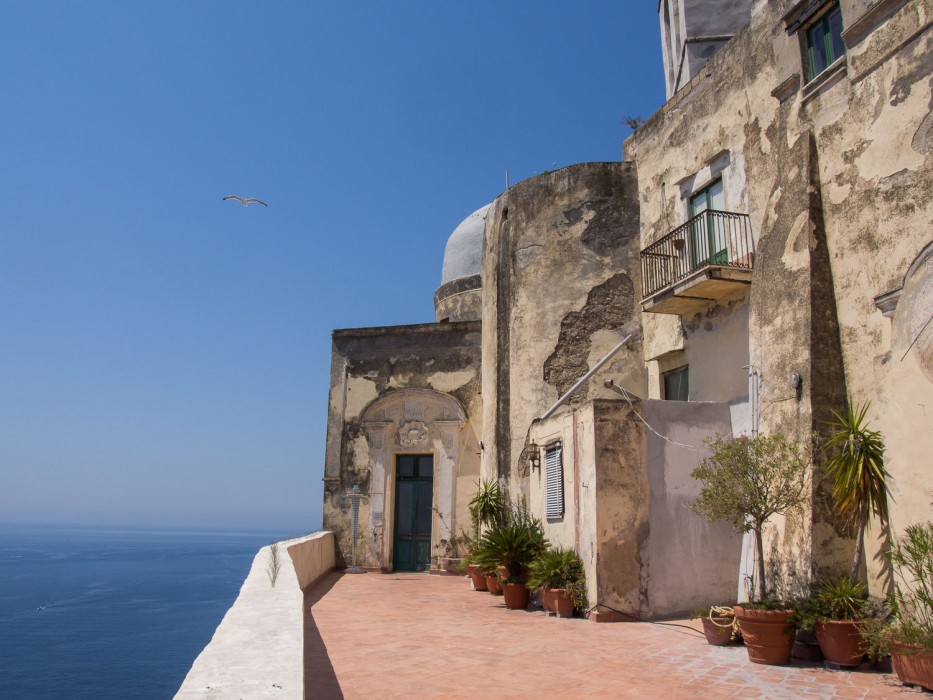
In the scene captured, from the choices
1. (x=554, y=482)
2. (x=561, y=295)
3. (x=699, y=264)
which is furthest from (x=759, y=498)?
(x=561, y=295)

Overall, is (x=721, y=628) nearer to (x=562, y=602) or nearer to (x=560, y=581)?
(x=562, y=602)

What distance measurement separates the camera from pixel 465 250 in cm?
2516

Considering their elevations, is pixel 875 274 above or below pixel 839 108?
below

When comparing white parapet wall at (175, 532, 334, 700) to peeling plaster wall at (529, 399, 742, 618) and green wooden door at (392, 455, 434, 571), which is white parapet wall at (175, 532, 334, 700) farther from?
green wooden door at (392, 455, 434, 571)

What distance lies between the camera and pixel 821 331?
8766 millimetres

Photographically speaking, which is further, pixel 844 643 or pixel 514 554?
pixel 514 554

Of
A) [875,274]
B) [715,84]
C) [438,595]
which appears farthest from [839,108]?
[438,595]

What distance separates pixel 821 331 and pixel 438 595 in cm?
844

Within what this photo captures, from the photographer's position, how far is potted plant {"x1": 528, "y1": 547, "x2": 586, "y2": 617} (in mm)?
10742

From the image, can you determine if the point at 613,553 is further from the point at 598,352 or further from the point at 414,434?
the point at 414,434

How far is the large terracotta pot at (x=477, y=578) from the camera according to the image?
47.2ft

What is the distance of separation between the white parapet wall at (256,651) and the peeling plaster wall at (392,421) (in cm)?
1050

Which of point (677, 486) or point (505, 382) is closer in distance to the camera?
point (677, 486)

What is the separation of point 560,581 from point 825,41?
323 inches
